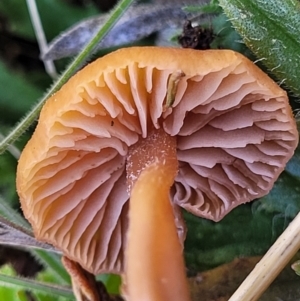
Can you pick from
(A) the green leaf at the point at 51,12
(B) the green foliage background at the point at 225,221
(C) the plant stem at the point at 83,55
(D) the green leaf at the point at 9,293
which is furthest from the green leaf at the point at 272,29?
(D) the green leaf at the point at 9,293

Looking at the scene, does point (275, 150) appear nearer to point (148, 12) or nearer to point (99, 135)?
point (99, 135)

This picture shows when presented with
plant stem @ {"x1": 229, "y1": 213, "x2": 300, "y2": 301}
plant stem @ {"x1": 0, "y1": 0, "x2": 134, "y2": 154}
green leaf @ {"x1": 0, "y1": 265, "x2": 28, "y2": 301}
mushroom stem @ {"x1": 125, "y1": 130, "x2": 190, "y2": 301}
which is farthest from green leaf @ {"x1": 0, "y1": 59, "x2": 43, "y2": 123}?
plant stem @ {"x1": 229, "y1": 213, "x2": 300, "y2": 301}

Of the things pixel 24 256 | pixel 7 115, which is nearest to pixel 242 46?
pixel 7 115

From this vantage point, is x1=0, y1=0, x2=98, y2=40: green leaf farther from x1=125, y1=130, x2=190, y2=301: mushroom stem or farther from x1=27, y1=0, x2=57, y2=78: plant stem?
x1=125, y1=130, x2=190, y2=301: mushroom stem

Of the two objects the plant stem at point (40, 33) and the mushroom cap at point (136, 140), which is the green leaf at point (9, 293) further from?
the plant stem at point (40, 33)

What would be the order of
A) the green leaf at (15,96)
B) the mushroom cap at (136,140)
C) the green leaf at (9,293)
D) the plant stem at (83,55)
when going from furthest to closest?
the green leaf at (15,96), the green leaf at (9,293), the plant stem at (83,55), the mushroom cap at (136,140)

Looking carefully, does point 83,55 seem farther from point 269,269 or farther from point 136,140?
point 269,269
